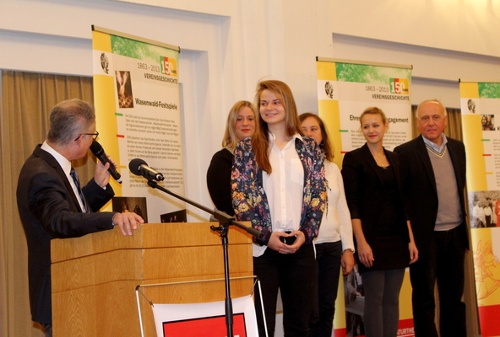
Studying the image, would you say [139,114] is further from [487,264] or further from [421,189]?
[487,264]

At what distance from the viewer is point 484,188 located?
22.6ft

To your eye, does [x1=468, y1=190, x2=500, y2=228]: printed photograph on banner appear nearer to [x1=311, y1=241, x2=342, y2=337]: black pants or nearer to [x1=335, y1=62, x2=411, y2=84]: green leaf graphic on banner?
[x1=335, y1=62, x2=411, y2=84]: green leaf graphic on banner

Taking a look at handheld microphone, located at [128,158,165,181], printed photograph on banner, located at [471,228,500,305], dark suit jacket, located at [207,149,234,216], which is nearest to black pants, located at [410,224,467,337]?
printed photograph on banner, located at [471,228,500,305]

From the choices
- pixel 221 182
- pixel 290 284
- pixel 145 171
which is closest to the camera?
pixel 145 171

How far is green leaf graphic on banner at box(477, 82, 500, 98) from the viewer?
708 centimetres

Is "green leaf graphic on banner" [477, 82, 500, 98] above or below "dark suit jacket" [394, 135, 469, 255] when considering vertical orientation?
above

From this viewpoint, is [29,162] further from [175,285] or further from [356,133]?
[356,133]

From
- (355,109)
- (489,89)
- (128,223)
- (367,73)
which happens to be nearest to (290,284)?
(128,223)

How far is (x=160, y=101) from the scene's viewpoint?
531 centimetres

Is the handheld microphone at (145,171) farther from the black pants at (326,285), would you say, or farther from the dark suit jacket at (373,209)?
the dark suit jacket at (373,209)

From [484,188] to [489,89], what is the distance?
3.15 ft

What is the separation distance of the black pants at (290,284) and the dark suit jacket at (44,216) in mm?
1083

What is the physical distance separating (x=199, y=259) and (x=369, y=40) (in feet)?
16.5

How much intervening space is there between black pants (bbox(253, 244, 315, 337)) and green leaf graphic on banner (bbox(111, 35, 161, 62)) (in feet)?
6.10
